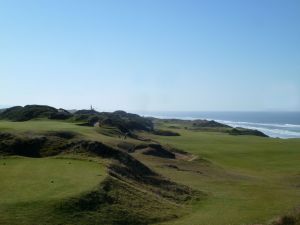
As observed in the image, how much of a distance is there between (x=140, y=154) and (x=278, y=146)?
30549 millimetres

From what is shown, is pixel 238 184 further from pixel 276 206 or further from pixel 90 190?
pixel 90 190

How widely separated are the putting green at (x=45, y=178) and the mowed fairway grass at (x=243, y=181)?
18.5ft

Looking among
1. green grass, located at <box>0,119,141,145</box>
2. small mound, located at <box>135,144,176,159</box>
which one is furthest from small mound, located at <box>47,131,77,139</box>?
small mound, located at <box>135,144,176,159</box>

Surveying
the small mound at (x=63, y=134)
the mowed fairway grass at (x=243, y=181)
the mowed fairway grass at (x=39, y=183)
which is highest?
the small mound at (x=63, y=134)

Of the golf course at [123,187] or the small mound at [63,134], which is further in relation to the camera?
the small mound at [63,134]

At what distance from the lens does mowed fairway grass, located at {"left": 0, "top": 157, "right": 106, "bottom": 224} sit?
2079 centimetres

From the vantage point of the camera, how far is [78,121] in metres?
68.6

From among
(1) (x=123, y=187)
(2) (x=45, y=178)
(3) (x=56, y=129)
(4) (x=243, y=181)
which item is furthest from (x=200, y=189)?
(3) (x=56, y=129)

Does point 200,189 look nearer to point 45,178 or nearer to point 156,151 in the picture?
point 45,178

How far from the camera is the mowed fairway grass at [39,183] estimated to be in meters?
20.8

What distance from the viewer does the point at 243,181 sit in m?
39.8

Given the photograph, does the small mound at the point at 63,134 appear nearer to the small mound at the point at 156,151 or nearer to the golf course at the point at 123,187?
the golf course at the point at 123,187

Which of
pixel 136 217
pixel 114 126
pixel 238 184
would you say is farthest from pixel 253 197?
pixel 114 126

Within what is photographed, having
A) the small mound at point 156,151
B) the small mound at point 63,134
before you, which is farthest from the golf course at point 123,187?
the small mound at point 156,151
